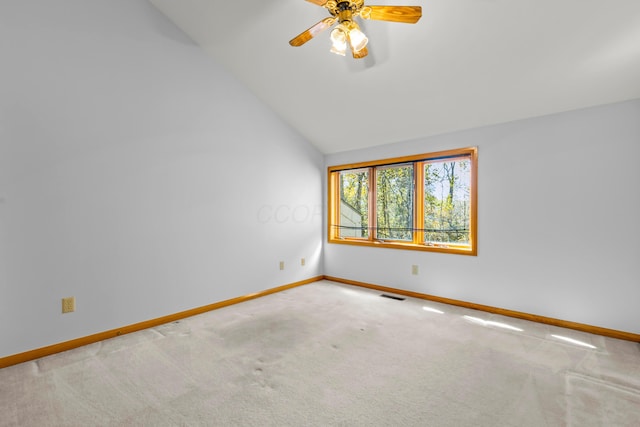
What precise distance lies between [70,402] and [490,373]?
264 cm

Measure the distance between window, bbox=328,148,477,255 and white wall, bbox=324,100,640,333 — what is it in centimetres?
19

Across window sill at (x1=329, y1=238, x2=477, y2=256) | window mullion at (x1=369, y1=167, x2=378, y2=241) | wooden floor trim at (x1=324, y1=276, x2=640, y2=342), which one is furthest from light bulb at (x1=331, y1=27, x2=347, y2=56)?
wooden floor trim at (x1=324, y1=276, x2=640, y2=342)

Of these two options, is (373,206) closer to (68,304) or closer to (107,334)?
(107,334)

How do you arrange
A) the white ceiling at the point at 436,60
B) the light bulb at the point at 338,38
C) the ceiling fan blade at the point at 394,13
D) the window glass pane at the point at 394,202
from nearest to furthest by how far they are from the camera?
1. the ceiling fan blade at the point at 394,13
2. the light bulb at the point at 338,38
3. the white ceiling at the point at 436,60
4. the window glass pane at the point at 394,202

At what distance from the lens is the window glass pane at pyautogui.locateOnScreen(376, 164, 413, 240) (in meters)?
4.05

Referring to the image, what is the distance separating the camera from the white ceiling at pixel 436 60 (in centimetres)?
Result: 218

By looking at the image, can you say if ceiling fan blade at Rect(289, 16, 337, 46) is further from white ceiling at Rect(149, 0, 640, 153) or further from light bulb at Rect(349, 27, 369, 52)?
white ceiling at Rect(149, 0, 640, 153)

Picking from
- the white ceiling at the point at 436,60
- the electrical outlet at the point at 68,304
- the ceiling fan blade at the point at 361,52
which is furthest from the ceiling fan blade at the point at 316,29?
the electrical outlet at the point at 68,304

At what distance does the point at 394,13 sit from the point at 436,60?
100 cm

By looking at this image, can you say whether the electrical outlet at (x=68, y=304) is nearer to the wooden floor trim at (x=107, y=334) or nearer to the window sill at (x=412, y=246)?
the wooden floor trim at (x=107, y=334)

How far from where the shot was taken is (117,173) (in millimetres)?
2682

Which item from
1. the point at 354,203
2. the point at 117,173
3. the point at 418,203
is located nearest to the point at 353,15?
the point at 117,173

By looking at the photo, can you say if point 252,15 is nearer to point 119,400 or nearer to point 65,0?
point 65,0

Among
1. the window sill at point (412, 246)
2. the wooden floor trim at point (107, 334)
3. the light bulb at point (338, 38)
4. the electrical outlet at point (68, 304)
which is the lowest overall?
the wooden floor trim at point (107, 334)
